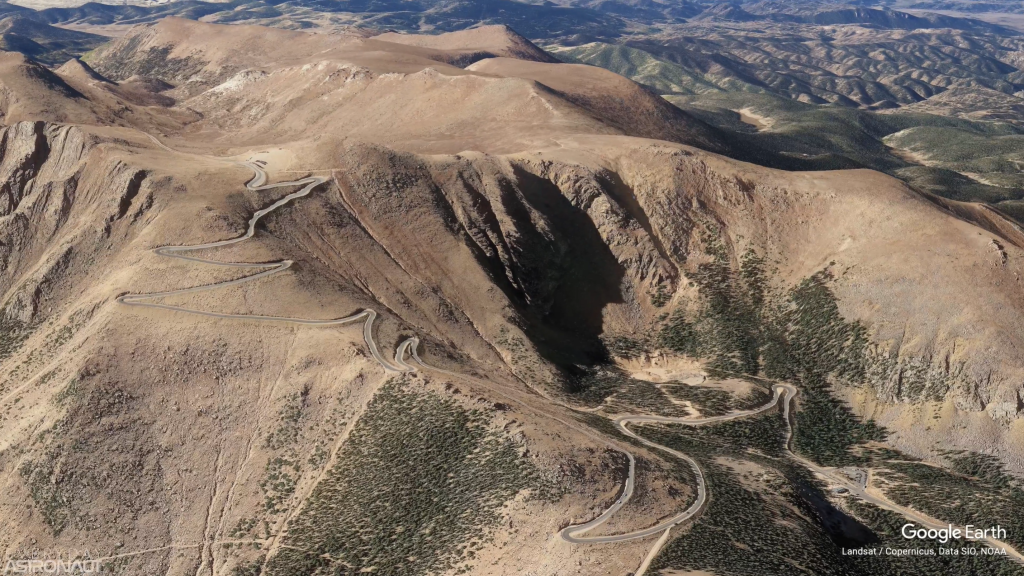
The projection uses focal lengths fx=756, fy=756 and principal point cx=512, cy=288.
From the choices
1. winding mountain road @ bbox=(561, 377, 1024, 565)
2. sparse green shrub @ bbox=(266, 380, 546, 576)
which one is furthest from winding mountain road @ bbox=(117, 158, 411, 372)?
winding mountain road @ bbox=(561, 377, 1024, 565)

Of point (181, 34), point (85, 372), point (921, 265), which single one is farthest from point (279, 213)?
point (181, 34)

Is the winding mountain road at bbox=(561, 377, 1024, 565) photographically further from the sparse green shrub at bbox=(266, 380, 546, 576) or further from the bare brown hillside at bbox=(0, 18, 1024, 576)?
the sparse green shrub at bbox=(266, 380, 546, 576)

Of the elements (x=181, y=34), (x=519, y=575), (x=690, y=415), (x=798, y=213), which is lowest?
(x=690, y=415)

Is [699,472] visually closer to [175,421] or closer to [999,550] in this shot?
[999,550]

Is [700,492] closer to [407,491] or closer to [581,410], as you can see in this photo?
[581,410]

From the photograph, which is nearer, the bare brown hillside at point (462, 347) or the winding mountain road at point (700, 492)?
the winding mountain road at point (700, 492)

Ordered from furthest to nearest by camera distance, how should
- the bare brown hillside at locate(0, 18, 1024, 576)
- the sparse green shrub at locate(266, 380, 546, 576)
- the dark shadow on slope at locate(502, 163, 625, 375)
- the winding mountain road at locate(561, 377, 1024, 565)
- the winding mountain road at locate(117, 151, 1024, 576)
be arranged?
the dark shadow on slope at locate(502, 163, 625, 375) < the bare brown hillside at locate(0, 18, 1024, 576) < the sparse green shrub at locate(266, 380, 546, 576) < the winding mountain road at locate(117, 151, 1024, 576) < the winding mountain road at locate(561, 377, 1024, 565)

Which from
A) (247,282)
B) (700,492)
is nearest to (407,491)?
(700,492)

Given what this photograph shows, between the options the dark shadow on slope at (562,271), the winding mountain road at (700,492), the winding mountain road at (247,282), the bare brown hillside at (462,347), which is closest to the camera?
the winding mountain road at (700,492)

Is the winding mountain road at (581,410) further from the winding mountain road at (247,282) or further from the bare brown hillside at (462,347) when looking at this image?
the bare brown hillside at (462,347)

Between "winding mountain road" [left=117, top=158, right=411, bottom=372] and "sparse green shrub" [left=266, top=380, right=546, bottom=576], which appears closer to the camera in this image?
"sparse green shrub" [left=266, top=380, right=546, bottom=576]

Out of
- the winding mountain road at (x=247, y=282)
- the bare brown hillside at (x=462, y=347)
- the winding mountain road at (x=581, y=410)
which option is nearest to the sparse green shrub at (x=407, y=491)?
the bare brown hillside at (x=462, y=347)
